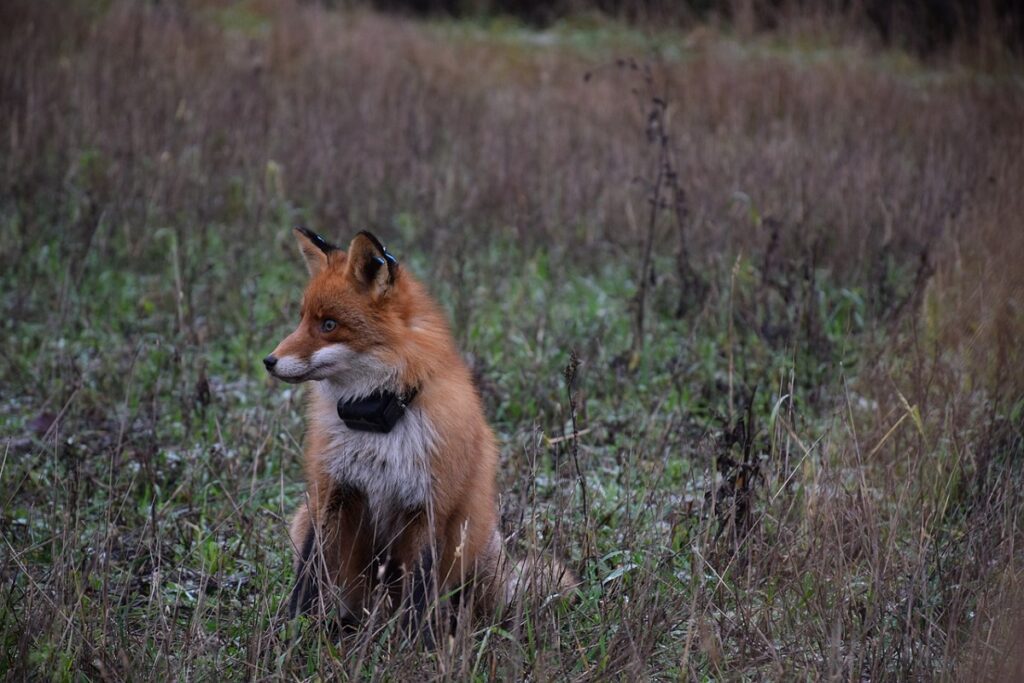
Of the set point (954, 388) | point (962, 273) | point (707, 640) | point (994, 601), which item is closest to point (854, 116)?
point (962, 273)

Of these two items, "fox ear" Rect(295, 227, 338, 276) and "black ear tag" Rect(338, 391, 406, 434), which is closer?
"black ear tag" Rect(338, 391, 406, 434)

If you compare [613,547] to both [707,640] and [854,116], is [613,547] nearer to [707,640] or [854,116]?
[707,640]

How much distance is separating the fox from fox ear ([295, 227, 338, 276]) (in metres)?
0.10

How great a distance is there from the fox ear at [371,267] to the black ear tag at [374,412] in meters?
0.37

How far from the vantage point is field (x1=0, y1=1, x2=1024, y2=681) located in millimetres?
3465

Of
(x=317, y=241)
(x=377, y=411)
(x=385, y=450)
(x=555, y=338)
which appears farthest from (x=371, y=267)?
(x=555, y=338)

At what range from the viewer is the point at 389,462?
3689mm

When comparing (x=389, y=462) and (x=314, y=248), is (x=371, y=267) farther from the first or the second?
(x=389, y=462)

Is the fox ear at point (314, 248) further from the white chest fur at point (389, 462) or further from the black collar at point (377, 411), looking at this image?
the white chest fur at point (389, 462)

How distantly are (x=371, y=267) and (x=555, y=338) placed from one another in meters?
2.93

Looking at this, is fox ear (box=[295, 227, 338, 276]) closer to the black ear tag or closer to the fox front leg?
the black ear tag

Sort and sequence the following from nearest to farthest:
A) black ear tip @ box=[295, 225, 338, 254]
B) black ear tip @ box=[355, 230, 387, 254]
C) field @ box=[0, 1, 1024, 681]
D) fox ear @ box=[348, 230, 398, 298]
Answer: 1. field @ box=[0, 1, 1024, 681]
2. black ear tip @ box=[355, 230, 387, 254]
3. fox ear @ box=[348, 230, 398, 298]
4. black ear tip @ box=[295, 225, 338, 254]

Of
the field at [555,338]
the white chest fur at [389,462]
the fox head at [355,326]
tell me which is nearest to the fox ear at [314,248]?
the fox head at [355,326]

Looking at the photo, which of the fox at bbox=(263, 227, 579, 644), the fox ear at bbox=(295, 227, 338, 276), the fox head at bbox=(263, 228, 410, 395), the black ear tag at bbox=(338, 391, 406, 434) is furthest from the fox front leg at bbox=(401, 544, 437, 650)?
the fox ear at bbox=(295, 227, 338, 276)
